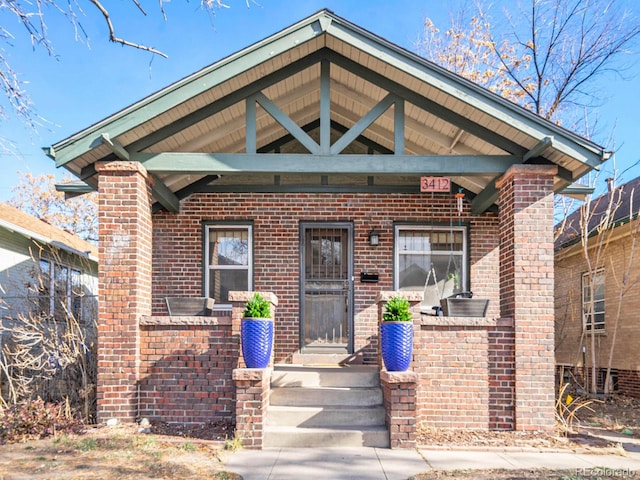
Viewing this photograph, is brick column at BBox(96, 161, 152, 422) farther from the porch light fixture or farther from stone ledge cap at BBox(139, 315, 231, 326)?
the porch light fixture

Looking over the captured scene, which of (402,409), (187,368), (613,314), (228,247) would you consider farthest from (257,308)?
(613,314)

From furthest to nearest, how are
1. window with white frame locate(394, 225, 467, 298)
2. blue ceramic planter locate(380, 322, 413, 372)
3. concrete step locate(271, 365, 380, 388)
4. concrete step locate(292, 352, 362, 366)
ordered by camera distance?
window with white frame locate(394, 225, 467, 298), concrete step locate(292, 352, 362, 366), concrete step locate(271, 365, 380, 388), blue ceramic planter locate(380, 322, 413, 372)

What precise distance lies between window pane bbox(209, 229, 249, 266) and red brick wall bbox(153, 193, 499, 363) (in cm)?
20

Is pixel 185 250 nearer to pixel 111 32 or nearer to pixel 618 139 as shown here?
pixel 111 32

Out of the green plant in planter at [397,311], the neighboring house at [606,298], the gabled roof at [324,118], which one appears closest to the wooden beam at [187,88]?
the gabled roof at [324,118]

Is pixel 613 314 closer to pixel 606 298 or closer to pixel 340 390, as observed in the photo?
pixel 606 298

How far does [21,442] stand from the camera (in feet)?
18.7

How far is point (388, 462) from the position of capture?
513 centimetres

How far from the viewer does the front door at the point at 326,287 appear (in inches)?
330

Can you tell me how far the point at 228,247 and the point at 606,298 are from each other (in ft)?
26.3

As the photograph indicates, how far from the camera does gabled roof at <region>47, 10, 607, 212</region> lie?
603 centimetres

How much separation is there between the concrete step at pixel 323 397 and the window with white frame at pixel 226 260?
8.21 feet

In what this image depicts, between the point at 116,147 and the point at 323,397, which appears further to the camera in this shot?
the point at 323,397

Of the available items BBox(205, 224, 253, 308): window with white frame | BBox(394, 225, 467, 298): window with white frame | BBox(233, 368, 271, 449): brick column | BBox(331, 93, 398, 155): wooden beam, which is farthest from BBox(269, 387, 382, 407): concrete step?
BBox(331, 93, 398, 155): wooden beam
